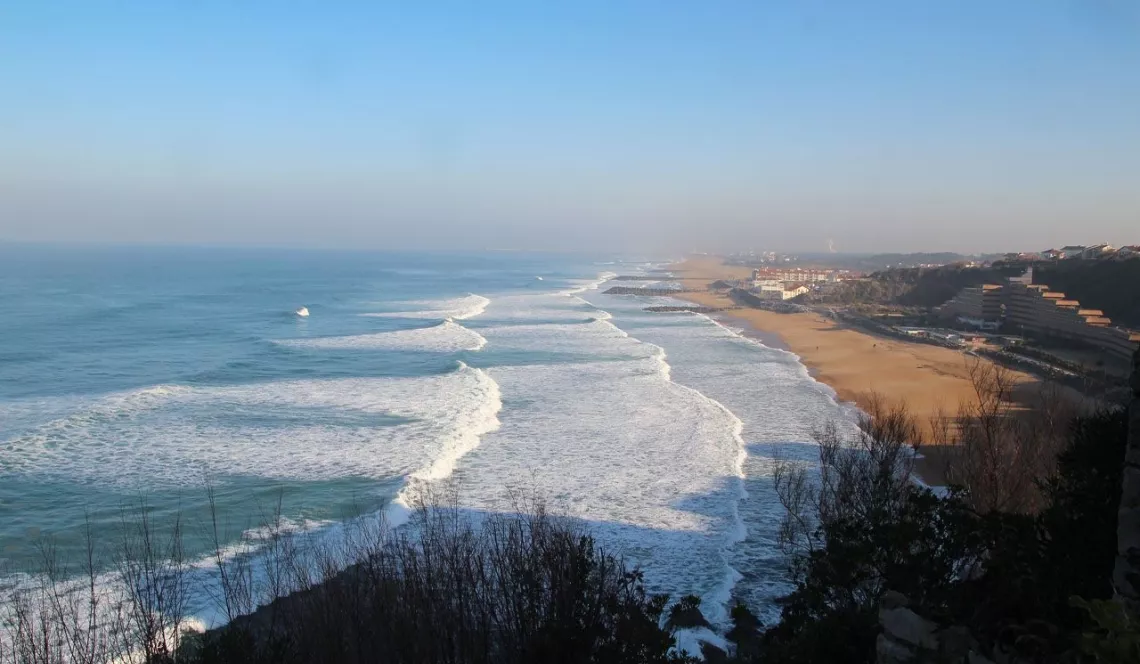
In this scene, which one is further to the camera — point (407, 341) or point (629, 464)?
point (407, 341)

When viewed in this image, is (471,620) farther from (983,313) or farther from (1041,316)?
(983,313)

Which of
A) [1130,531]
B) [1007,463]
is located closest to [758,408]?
[1007,463]

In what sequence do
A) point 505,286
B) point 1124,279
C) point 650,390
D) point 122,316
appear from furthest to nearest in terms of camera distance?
point 505,286 → point 1124,279 → point 122,316 → point 650,390

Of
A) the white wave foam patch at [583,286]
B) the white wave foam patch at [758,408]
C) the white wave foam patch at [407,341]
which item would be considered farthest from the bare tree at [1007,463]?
the white wave foam patch at [583,286]

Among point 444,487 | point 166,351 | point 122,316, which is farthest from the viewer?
point 122,316

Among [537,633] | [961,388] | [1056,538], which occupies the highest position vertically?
[1056,538]

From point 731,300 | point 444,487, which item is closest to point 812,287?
point 731,300

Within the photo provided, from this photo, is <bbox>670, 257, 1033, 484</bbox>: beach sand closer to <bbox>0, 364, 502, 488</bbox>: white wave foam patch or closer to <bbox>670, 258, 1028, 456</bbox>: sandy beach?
<bbox>670, 258, 1028, 456</bbox>: sandy beach

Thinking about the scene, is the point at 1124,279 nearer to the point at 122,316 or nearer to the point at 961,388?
the point at 961,388
